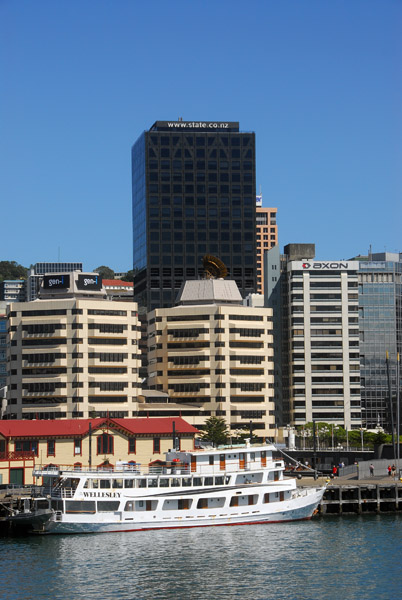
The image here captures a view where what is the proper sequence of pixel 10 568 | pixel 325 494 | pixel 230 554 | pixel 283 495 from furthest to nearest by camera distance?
pixel 325 494 → pixel 283 495 → pixel 230 554 → pixel 10 568

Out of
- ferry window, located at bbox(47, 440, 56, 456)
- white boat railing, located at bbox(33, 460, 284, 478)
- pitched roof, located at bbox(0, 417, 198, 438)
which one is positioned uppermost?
pitched roof, located at bbox(0, 417, 198, 438)

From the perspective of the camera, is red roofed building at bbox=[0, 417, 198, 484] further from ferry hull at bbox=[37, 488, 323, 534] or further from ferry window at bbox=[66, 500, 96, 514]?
ferry window at bbox=[66, 500, 96, 514]

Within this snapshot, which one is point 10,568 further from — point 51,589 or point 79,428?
point 79,428

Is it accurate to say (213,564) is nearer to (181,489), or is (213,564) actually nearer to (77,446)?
(181,489)

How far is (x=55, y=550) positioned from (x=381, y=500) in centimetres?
4201

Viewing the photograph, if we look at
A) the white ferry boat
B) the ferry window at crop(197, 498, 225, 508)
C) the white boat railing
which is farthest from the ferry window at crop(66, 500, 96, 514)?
the ferry window at crop(197, 498, 225, 508)

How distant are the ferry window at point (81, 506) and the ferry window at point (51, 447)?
34483 mm

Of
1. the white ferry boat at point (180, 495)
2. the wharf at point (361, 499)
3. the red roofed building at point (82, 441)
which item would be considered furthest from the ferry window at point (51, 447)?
the wharf at point (361, 499)

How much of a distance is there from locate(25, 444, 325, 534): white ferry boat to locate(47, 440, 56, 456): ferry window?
1094 inches

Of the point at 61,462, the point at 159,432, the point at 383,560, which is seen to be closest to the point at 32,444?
the point at 61,462

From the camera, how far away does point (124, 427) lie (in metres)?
146

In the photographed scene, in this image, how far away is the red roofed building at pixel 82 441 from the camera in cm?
14150

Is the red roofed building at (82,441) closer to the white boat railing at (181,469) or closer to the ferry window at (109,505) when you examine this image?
the white boat railing at (181,469)

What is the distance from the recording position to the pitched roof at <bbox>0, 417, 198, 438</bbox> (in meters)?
143
